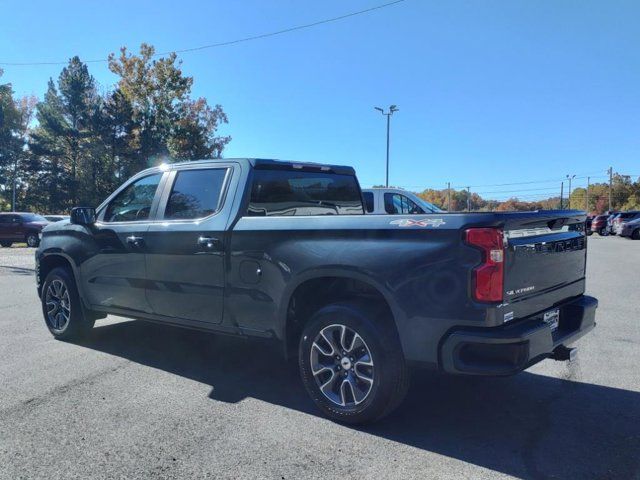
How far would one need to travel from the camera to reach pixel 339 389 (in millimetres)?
3771

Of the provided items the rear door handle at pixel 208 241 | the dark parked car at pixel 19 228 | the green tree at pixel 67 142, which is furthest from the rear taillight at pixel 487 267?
the green tree at pixel 67 142

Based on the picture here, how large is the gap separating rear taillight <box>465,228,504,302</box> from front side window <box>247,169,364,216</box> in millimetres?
2015

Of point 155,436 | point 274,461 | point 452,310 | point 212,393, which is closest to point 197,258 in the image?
point 212,393

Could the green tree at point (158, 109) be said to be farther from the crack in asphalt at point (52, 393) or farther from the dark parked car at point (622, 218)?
the crack in asphalt at point (52, 393)

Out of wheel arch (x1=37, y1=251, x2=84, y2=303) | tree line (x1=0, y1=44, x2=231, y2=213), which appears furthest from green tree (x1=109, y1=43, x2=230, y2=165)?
wheel arch (x1=37, y1=251, x2=84, y2=303)

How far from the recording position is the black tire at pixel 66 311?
591 cm

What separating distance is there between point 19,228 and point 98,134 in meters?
27.2

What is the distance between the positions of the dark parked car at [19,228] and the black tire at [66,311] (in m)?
20.7

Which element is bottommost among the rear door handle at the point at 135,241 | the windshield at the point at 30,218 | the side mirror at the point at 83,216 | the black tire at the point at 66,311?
the black tire at the point at 66,311

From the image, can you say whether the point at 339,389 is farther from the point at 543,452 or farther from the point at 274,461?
the point at 543,452

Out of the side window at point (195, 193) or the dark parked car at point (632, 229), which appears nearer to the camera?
the side window at point (195, 193)

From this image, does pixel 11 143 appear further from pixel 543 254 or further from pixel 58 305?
pixel 543 254

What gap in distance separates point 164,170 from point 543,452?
4025 mm

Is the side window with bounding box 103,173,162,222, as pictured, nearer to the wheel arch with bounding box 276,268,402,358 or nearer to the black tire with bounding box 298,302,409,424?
the wheel arch with bounding box 276,268,402,358
